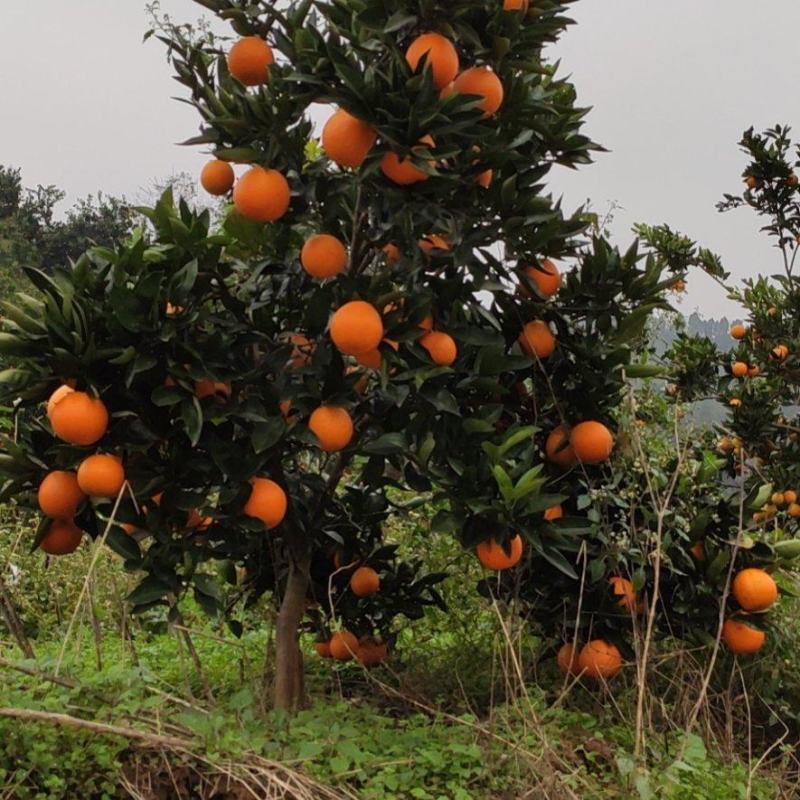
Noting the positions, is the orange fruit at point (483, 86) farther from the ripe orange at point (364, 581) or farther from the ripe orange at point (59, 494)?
the ripe orange at point (364, 581)

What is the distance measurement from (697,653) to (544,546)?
2.93 ft

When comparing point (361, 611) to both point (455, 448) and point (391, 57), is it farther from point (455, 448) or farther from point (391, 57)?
point (391, 57)

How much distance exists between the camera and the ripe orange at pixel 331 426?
8.25ft

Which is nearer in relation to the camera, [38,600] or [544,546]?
[544,546]

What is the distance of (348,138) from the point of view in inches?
93.0

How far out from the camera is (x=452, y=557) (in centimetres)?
378

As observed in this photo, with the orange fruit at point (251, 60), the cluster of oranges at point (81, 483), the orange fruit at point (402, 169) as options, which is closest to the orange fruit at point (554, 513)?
the cluster of oranges at point (81, 483)

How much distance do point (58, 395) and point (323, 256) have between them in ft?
2.63

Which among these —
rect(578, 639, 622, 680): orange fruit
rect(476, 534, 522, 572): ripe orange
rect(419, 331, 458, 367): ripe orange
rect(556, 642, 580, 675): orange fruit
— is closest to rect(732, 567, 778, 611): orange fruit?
rect(578, 639, 622, 680): orange fruit

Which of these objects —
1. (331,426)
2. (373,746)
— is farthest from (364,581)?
(331,426)

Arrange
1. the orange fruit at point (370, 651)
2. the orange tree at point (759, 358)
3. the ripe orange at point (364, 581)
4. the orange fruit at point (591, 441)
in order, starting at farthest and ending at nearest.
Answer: the orange tree at point (759, 358)
the orange fruit at point (370, 651)
the ripe orange at point (364, 581)
the orange fruit at point (591, 441)

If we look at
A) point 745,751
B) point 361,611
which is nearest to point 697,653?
point 745,751

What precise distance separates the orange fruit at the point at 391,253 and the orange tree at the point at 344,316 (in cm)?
1

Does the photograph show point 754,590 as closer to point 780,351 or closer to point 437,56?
point 437,56
